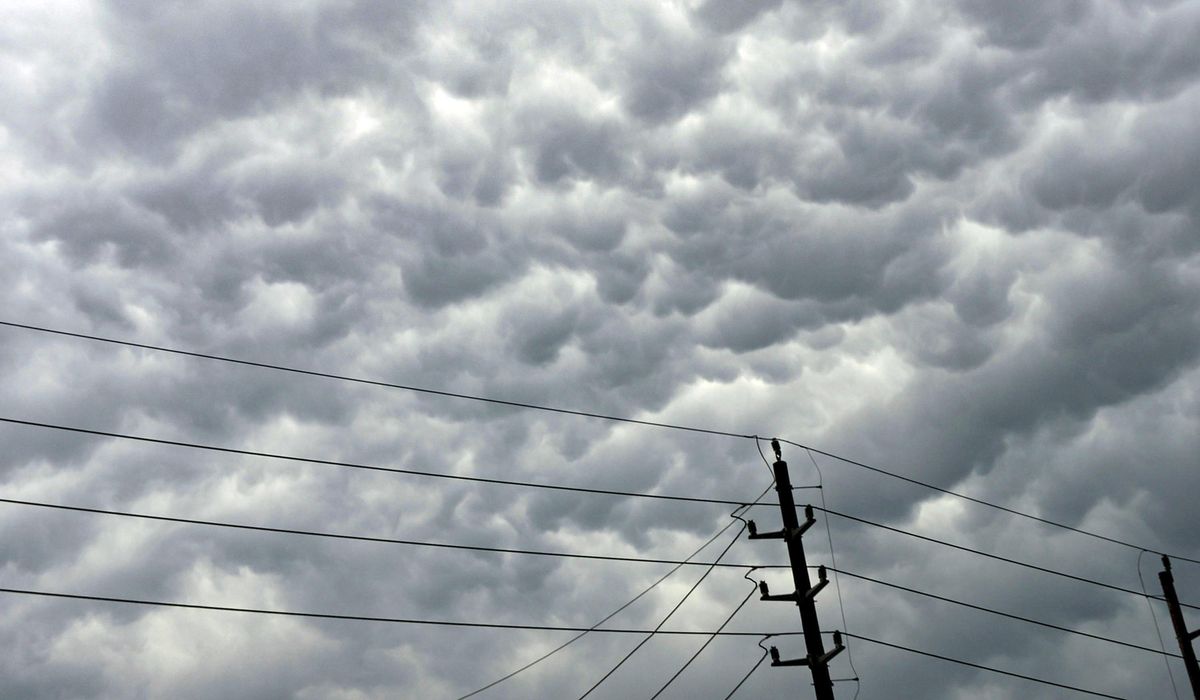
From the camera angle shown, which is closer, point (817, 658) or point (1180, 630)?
point (817, 658)

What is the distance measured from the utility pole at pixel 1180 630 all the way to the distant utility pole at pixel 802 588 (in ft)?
64.8

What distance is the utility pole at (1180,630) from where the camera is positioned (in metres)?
39.7

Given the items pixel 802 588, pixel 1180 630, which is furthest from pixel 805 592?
pixel 1180 630

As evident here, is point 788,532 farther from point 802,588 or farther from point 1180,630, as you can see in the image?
point 1180,630

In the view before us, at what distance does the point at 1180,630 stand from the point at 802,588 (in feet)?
68.1

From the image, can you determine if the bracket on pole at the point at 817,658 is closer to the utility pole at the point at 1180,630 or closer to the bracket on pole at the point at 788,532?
the bracket on pole at the point at 788,532

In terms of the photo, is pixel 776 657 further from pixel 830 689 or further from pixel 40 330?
pixel 40 330

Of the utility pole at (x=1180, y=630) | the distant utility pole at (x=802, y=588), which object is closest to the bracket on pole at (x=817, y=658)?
the distant utility pole at (x=802, y=588)

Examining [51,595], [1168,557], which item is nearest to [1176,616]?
[1168,557]

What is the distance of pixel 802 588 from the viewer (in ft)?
95.7

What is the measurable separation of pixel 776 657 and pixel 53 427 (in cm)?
1874

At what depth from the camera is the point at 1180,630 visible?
40969 mm

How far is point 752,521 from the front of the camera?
30.5 metres

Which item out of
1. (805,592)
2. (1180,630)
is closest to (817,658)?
(805,592)
